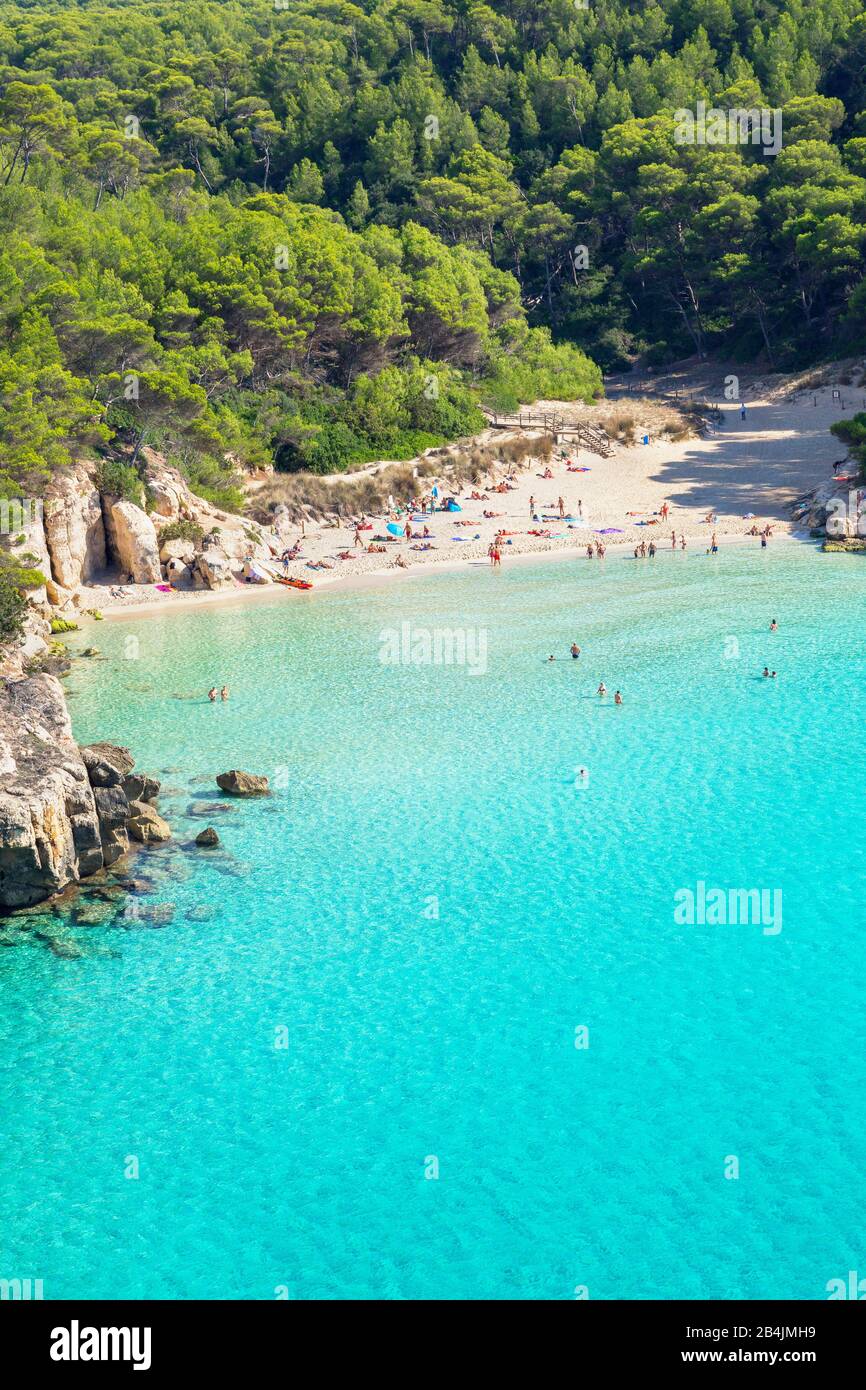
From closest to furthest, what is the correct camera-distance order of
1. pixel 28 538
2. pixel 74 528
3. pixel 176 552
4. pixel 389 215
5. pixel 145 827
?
pixel 145 827 < pixel 28 538 < pixel 74 528 < pixel 176 552 < pixel 389 215

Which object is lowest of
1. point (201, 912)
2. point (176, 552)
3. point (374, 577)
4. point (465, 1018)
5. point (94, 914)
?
point (465, 1018)

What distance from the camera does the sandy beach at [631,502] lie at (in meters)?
41.6

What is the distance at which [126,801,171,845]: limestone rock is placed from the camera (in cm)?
1992

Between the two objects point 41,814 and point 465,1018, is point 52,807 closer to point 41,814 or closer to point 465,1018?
point 41,814

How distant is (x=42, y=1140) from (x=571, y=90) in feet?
275

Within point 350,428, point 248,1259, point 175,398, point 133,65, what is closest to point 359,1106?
point 248,1259

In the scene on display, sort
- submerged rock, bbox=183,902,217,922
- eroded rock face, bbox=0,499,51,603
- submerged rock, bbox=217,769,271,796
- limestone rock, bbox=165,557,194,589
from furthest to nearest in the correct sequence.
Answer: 1. limestone rock, bbox=165,557,194,589
2. eroded rock face, bbox=0,499,51,603
3. submerged rock, bbox=217,769,271,796
4. submerged rock, bbox=183,902,217,922

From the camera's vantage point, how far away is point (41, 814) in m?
17.6

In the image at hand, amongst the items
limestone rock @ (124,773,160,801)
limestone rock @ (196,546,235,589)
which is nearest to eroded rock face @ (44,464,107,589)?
limestone rock @ (196,546,235,589)

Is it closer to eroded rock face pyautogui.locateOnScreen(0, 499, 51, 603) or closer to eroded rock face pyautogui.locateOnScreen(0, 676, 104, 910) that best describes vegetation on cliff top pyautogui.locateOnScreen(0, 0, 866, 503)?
eroded rock face pyautogui.locateOnScreen(0, 499, 51, 603)

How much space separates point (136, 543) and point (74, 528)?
217cm

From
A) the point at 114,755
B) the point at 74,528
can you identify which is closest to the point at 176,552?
the point at 74,528

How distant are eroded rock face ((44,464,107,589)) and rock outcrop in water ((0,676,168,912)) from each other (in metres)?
15.9

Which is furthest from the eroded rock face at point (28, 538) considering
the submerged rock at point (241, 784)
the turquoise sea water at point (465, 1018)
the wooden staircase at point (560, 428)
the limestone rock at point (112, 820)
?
the wooden staircase at point (560, 428)
